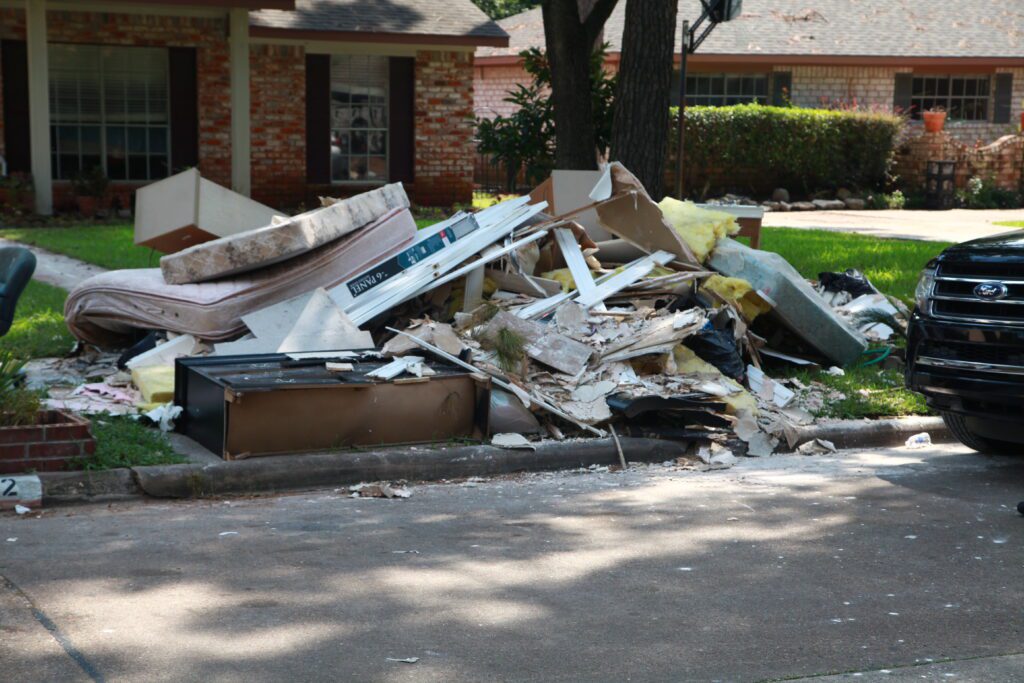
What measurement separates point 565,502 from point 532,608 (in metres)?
1.71

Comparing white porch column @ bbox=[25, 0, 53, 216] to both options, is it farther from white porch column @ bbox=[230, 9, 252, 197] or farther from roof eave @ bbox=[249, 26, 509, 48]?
roof eave @ bbox=[249, 26, 509, 48]

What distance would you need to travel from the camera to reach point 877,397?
8961 millimetres

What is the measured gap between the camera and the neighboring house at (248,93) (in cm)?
1998

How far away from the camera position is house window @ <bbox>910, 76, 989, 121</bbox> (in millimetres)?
32938

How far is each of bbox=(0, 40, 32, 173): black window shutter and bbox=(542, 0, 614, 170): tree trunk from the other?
916cm

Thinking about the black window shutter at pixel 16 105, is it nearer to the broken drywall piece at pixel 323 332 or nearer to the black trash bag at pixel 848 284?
the broken drywall piece at pixel 323 332

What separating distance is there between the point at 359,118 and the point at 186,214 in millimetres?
13979

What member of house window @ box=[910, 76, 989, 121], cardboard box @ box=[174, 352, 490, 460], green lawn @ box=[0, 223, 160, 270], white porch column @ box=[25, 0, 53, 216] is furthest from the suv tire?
house window @ box=[910, 76, 989, 121]

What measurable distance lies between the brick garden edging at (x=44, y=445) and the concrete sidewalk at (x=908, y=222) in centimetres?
1573

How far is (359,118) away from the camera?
2306 centimetres

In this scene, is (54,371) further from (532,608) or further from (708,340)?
Result: (532,608)

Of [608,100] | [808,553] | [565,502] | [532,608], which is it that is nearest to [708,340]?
[565,502]

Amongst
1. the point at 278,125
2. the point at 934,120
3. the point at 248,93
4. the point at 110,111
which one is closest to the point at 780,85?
the point at 934,120

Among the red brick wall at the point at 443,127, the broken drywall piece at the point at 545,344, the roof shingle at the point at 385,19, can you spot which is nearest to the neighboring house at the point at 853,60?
the roof shingle at the point at 385,19
